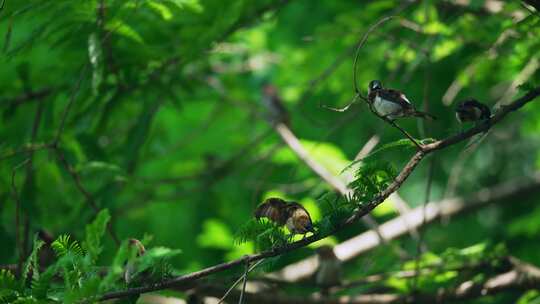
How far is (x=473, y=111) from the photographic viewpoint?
2393 mm

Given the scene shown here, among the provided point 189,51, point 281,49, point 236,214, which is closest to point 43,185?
point 189,51

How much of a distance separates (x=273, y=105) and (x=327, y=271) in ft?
8.51

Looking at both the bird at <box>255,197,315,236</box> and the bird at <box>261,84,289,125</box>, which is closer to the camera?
the bird at <box>255,197,315,236</box>

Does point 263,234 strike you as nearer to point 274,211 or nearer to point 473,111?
point 274,211

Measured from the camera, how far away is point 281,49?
7.14 m

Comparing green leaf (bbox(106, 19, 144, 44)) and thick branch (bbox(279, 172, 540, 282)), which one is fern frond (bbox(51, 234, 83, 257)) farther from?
thick branch (bbox(279, 172, 540, 282))

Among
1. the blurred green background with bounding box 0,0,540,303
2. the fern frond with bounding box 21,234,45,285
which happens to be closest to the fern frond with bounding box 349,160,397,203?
the blurred green background with bounding box 0,0,540,303

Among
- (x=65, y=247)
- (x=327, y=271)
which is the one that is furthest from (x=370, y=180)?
(x=327, y=271)

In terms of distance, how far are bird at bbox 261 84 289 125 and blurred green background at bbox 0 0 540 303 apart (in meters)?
0.14

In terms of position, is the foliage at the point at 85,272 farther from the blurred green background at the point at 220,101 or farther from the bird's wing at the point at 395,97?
the blurred green background at the point at 220,101

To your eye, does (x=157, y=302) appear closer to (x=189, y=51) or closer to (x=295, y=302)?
(x=295, y=302)

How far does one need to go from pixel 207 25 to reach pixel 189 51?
16.0 inches

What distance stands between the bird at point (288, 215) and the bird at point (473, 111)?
2.24 ft

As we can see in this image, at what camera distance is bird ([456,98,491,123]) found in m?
2.39
